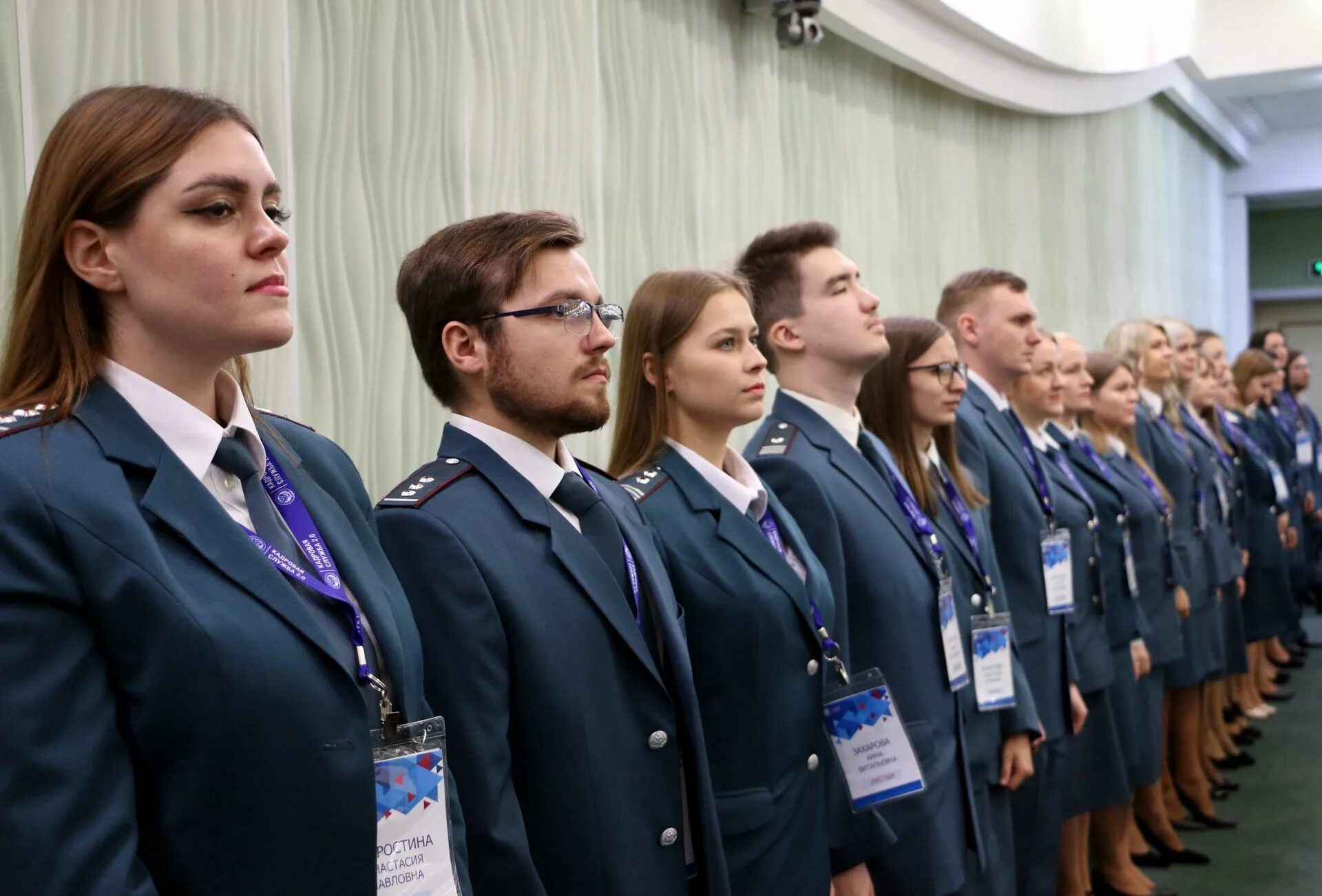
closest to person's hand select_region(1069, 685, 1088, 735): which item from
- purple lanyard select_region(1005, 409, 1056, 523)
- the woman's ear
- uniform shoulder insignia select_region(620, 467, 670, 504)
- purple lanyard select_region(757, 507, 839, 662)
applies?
purple lanyard select_region(1005, 409, 1056, 523)

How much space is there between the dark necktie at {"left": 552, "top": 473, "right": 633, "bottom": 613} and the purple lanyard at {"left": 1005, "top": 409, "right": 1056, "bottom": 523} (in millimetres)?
2364

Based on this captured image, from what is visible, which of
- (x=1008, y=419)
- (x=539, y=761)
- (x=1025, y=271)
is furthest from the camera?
(x=1025, y=271)

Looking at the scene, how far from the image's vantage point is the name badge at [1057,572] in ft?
12.9

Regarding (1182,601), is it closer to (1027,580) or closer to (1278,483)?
(1027,580)

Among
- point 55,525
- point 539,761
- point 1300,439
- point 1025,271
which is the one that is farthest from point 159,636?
point 1300,439

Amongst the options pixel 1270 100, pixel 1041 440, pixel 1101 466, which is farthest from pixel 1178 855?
pixel 1270 100

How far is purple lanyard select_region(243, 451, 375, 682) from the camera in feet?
4.80

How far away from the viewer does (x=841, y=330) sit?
302cm

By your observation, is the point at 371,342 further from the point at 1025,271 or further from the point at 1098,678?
the point at 1025,271

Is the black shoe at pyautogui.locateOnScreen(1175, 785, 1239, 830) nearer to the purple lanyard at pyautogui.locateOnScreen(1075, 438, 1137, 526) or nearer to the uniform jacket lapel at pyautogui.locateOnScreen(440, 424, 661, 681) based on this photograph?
the purple lanyard at pyautogui.locateOnScreen(1075, 438, 1137, 526)

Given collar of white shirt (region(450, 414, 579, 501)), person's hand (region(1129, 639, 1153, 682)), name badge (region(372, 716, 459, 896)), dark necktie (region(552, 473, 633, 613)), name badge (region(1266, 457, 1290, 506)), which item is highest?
collar of white shirt (region(450, 414, 579, 501))

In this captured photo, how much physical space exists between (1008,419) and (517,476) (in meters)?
2.55

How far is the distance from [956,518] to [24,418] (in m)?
2.43

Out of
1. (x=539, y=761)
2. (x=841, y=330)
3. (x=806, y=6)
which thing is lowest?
(x=539, y=761)
